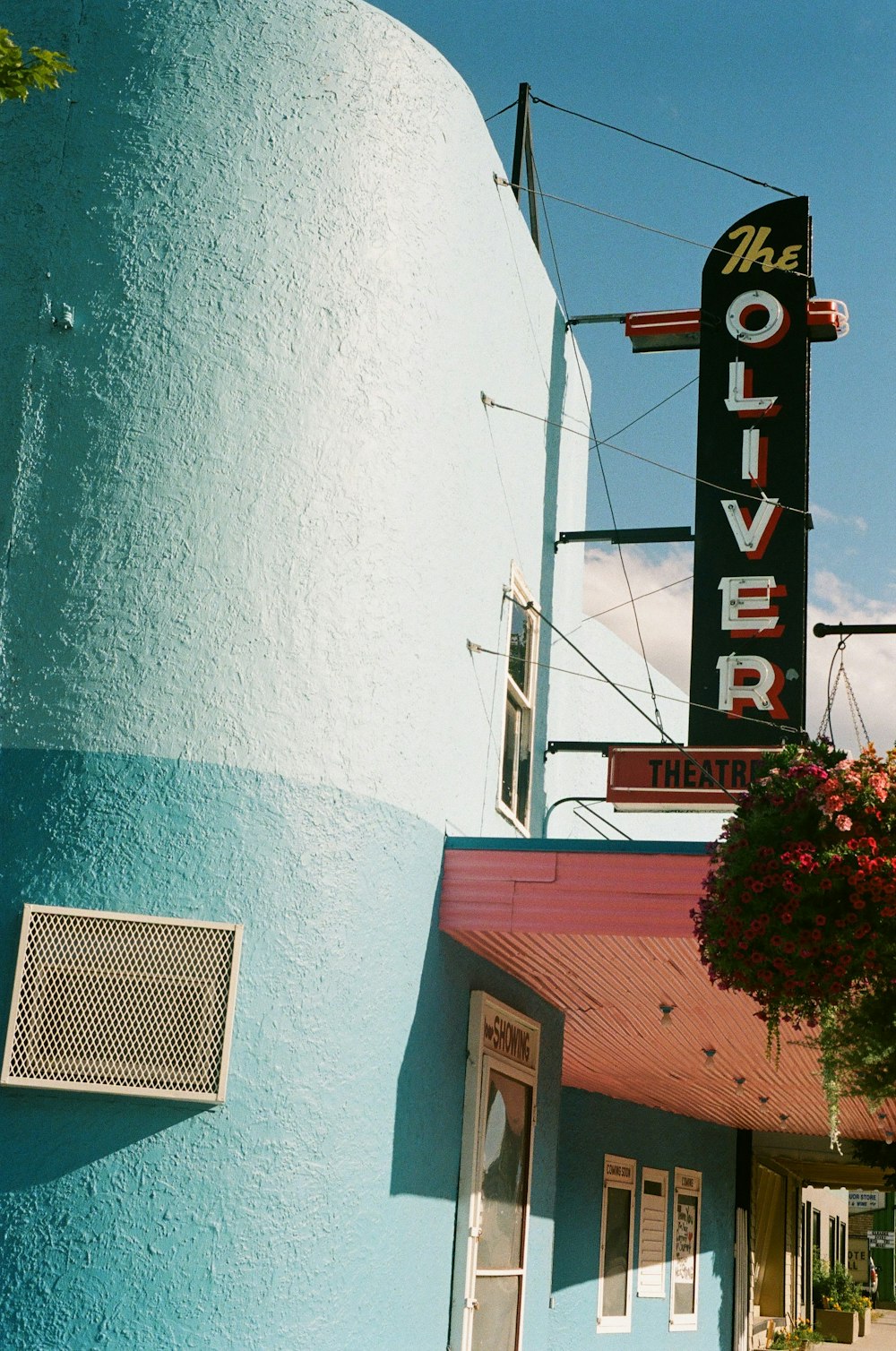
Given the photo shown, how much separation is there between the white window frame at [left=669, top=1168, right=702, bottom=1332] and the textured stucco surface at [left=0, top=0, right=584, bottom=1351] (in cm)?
1075

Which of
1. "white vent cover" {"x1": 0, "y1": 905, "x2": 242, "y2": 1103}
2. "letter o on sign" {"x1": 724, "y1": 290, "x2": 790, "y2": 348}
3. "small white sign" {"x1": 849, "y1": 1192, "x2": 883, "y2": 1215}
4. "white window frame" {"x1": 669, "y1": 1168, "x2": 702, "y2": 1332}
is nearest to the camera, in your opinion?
"white vent cover" {"x1": 0, "y1": 905, "x2": 242, "y2": 1103}

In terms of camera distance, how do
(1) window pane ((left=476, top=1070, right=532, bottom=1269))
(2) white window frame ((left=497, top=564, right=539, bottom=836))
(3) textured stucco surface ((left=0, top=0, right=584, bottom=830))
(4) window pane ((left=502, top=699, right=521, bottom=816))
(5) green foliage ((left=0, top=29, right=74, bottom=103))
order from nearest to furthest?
(5) green foliage ((left=0, top=29, right=74, bottom=103)) < (3) textured stucco surface ((left=0, top=0, right=584, bottom=830)) < (1) window pane ((left=476, top=1070, right=532, bottom=1269)) < (2) white window frame ((left=497, top=564, right=539, bottom=836)) < (4) window pane ((left=502, top=699, right=521, bottom=816))

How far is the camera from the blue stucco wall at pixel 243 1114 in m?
6.78

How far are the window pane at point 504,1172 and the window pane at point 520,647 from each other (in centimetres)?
297

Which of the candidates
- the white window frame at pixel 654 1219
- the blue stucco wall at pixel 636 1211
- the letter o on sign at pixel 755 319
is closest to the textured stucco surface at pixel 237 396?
the letter o on sign at pixel 755 319

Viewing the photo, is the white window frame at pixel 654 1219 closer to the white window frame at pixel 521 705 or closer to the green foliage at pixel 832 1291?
the white window frame at pixel 521 705

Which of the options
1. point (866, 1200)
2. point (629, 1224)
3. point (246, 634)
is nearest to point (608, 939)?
point (246, 634)

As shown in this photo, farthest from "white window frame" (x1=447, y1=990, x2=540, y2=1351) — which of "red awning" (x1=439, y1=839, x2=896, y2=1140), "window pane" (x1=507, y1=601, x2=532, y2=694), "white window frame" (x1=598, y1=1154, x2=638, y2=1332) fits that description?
"white window frame" (x1=598, y1=1154, x2=638, y2=1332)

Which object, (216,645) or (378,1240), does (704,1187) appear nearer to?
(378,1240)

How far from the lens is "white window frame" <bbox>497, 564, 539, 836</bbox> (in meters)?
10.7

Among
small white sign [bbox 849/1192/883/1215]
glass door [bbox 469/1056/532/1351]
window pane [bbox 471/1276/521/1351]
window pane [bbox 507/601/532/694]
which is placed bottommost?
small white sign [bbox 849/1192/883/1215]

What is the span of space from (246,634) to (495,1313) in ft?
17.2

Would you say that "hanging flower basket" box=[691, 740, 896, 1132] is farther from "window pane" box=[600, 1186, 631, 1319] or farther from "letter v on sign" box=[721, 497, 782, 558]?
"window pane" box=[600, 1186, 631, 1319]

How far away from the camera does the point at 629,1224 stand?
56.7 ft
